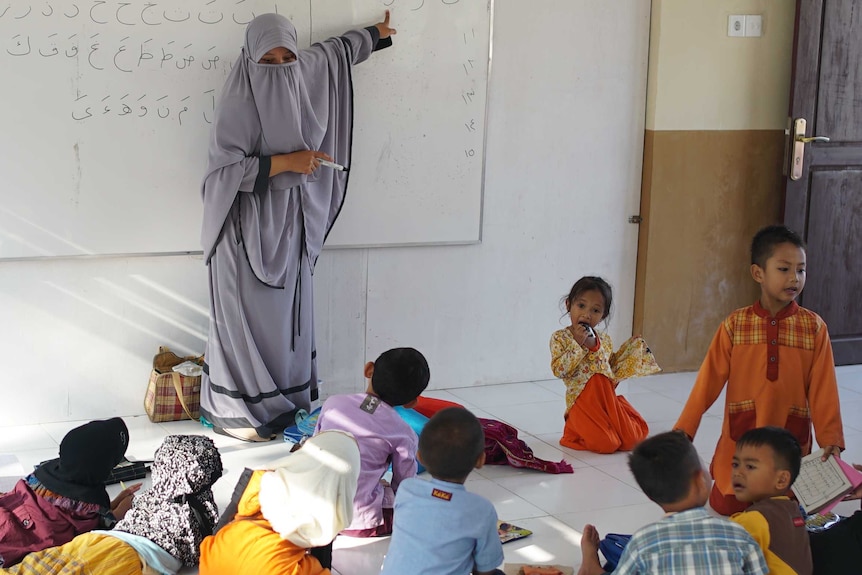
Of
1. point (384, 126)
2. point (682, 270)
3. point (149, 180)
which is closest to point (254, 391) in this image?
point (149, 180)

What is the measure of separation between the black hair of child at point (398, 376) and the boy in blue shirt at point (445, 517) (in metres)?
0.75

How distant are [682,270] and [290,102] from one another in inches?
89.2

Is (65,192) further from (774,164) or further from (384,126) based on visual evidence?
(774,164)

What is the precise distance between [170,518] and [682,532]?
1435 millimetres

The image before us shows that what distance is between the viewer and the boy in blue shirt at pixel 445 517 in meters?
2.39

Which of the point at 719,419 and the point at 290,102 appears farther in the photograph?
the point at 719,419

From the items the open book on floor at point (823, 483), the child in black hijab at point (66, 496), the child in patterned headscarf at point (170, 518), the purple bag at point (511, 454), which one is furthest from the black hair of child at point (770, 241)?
the child in black hijab at point (66, 496)

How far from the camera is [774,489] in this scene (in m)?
2.67

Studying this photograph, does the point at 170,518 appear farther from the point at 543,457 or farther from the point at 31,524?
the point at 543,457

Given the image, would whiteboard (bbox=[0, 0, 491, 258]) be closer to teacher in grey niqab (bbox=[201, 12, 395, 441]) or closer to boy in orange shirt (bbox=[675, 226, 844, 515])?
teacher in grey niqab (bbox=[201, 12, 395, 441])

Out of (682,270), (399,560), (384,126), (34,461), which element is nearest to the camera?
(399,560)

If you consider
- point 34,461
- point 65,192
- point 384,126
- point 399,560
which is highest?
point 384,126

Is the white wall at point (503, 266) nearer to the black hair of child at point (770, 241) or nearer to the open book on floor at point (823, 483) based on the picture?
the black hair of child at point (770, 241)

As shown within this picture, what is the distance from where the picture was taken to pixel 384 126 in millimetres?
4594
